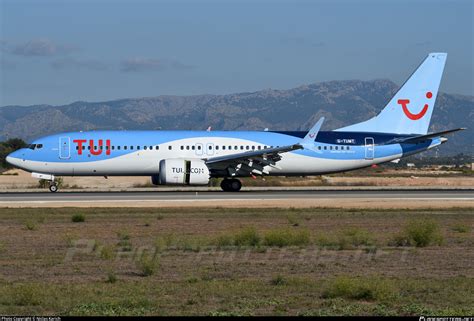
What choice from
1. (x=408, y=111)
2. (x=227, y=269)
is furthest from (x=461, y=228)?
(x=408, y=111)

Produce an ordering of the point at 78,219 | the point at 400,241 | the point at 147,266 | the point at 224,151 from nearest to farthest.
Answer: the point at 147,266, the point at 400,241, the point at 78,219, the point at 224,151

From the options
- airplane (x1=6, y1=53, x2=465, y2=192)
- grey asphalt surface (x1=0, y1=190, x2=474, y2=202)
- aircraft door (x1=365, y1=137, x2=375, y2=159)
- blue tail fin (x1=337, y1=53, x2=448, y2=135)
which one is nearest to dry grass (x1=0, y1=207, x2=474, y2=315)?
grey asphalt surface (x1=0, y1=190, x2=474, y2=202)

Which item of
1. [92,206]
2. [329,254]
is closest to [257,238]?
[329,254]

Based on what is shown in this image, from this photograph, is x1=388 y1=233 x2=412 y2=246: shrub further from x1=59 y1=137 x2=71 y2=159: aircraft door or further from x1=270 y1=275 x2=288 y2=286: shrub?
x1=59 y1=137 x2=71 y2=159: aircraft door

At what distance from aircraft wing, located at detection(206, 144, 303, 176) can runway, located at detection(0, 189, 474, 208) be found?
171cm

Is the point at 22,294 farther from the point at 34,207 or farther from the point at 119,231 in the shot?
the point at 34,207

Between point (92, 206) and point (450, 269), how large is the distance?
75.6 feet

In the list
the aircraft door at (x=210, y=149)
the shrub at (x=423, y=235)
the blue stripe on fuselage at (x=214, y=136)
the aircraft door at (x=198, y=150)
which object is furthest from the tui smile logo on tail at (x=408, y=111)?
the shrub at (x=423, y=235)

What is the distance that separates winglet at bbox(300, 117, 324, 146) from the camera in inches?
2020

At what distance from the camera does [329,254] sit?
22109 mm

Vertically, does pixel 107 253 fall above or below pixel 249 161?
below

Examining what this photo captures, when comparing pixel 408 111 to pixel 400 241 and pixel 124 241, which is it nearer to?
pixel 400 241

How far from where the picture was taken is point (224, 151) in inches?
2039

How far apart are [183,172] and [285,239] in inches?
977
